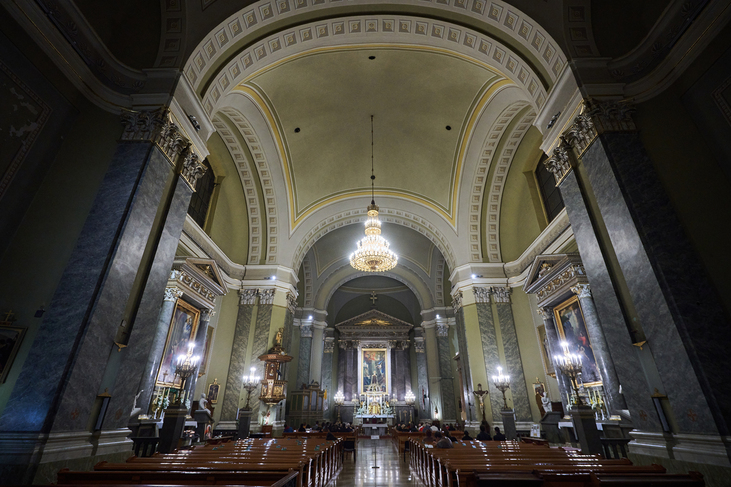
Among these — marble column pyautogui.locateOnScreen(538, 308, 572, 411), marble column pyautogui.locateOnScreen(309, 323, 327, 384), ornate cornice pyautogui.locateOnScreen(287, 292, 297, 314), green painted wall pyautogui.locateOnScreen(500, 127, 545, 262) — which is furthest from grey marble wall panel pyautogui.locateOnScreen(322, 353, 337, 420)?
marble column pyautogui.locateOnScreen(538, 308, 572, 411)

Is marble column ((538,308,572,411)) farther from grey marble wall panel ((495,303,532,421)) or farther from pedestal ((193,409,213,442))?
pedestal ((193,409,213,442))

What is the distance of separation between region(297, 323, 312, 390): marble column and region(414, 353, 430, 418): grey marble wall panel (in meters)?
6.85

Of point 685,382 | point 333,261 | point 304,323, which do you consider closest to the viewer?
point 685,382

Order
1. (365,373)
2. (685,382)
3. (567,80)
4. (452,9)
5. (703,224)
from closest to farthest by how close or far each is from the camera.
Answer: (685,382) → (703,224) → (567,80) → (452,9) → (365,373)

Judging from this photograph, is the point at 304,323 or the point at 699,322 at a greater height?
the point at 304,323

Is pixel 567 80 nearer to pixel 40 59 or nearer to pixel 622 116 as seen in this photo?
pixel 622 116

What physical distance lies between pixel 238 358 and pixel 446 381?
387 inches

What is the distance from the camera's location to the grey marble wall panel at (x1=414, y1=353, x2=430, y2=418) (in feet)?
62.3

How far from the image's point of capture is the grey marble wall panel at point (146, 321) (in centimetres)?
416

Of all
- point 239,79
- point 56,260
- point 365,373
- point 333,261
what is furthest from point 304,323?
point 56,260

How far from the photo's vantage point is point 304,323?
16.8 m

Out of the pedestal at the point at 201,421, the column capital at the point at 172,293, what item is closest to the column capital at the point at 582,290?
the pedestal at the point at 201,421

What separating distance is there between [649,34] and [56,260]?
8.36 m

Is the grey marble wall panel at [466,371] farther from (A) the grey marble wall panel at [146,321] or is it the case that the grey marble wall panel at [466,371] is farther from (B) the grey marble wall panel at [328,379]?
(B) the grey marble wall panel at [328,379]
